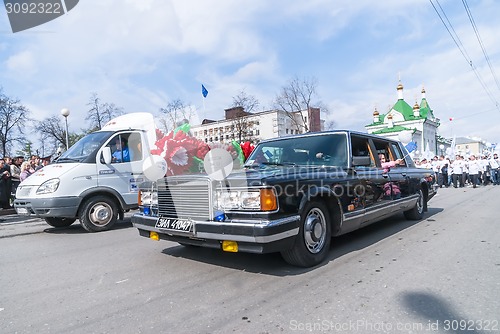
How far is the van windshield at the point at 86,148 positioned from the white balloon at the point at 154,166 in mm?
974

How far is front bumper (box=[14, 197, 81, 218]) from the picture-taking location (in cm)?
602

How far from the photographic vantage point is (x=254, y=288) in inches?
128

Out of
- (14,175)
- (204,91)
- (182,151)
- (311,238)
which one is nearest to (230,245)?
(311,238)

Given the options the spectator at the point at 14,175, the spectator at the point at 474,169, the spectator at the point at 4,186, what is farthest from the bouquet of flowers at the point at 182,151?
the spectator at the point at 474,169

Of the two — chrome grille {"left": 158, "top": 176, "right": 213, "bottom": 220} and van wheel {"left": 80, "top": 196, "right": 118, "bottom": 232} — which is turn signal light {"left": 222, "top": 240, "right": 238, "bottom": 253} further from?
van wheel {"left": 80, "top": 196, "right": 118, "bottom": 232}

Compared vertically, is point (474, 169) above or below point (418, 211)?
above

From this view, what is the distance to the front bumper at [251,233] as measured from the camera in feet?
10.3

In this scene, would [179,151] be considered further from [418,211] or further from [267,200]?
Answer: [418,211]

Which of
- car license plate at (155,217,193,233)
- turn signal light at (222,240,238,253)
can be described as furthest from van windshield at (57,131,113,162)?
turn signal light at (222,240,238,253)

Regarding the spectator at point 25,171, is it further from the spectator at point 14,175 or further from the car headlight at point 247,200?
the car headlight at point 247,200

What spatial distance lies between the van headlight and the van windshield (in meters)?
0.59

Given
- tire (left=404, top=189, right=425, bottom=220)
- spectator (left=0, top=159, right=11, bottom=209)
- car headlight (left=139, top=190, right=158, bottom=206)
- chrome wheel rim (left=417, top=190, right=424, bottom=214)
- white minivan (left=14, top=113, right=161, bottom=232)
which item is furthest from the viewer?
spectator (left=0, top=159, right=11, bottom=209)

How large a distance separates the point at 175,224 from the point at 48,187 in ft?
12.4

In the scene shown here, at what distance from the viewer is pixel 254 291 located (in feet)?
10.4
